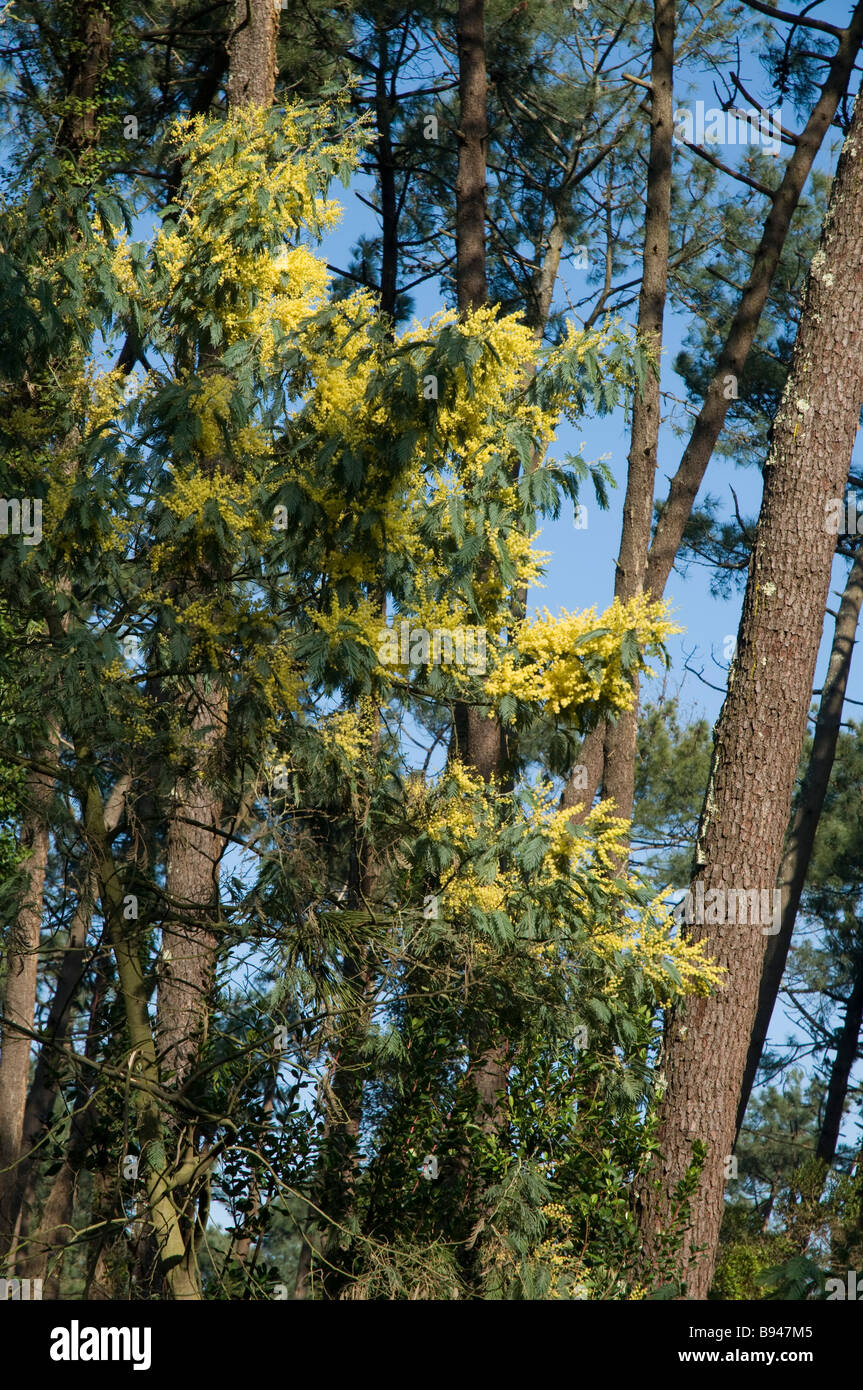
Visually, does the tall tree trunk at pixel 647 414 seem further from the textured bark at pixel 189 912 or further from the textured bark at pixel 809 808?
the textured bark at pixel 809 808

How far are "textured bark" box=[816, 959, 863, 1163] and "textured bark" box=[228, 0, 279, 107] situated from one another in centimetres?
1421

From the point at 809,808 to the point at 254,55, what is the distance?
9.46 meters

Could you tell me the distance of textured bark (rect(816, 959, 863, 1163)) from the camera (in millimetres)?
17578

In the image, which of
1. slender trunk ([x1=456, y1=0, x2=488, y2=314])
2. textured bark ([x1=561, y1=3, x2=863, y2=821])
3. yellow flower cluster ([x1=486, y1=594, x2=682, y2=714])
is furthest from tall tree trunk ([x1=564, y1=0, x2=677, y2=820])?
yellow flower cluster ([x1=486, y1=594, x2=682, y2=714])

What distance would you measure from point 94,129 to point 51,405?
5.30 metres

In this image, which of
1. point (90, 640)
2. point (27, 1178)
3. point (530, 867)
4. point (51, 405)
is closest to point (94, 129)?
point (51, 405)

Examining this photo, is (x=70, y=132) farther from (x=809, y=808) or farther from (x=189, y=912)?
(x=809, y=808)

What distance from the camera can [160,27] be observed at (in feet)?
41.1

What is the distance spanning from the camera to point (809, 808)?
46.9 feet

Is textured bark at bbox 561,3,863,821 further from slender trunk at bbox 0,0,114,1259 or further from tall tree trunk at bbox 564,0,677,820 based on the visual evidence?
slender trunk at bbox 0,0,114,1259
